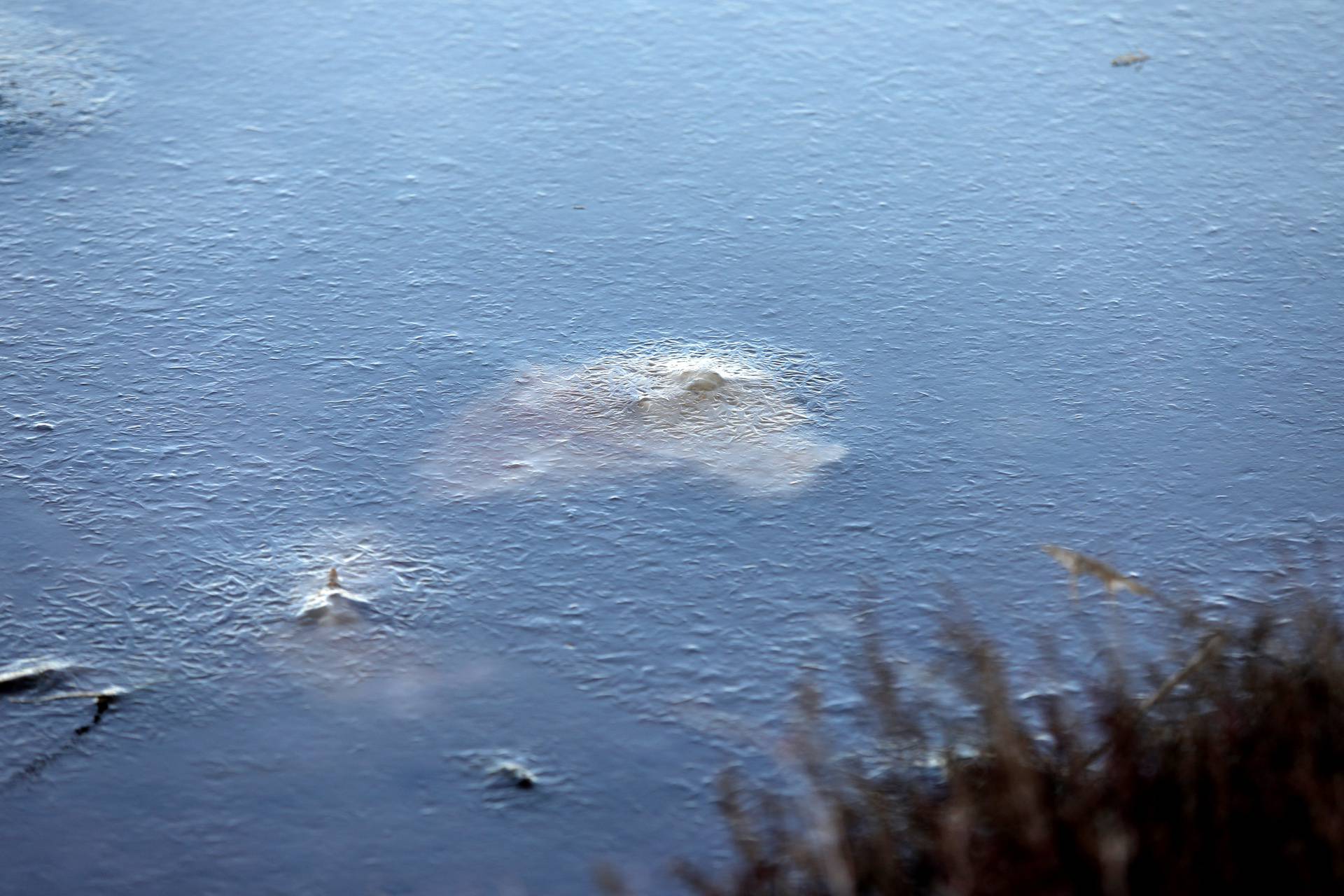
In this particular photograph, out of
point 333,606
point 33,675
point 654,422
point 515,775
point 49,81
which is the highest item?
point 49,81

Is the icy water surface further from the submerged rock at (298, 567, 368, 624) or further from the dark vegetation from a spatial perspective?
the dark vegetation

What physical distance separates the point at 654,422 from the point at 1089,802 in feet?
13.9

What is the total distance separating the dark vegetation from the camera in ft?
14.4

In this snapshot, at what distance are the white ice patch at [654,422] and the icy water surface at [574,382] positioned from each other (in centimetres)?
3

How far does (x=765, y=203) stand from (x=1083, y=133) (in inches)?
95.8

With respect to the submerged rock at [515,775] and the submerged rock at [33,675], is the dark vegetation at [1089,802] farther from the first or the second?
the submerged rock at [33,675]

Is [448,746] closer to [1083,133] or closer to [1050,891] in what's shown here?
[1050,891]

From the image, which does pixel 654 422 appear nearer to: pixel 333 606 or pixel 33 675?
pixel 333 606

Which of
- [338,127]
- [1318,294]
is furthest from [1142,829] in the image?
[338,127]

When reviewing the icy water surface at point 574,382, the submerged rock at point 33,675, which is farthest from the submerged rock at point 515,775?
the submerged rock at point 33,675

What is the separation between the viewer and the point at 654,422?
8461 mm

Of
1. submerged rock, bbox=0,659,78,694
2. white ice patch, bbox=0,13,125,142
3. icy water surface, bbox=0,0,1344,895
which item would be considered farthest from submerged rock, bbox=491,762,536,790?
white ice patch, bbox=0,13,125,142

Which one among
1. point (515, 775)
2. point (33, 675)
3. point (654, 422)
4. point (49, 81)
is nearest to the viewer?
point (515, 775)

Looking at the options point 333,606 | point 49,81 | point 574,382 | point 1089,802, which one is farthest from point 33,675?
point 49,81
